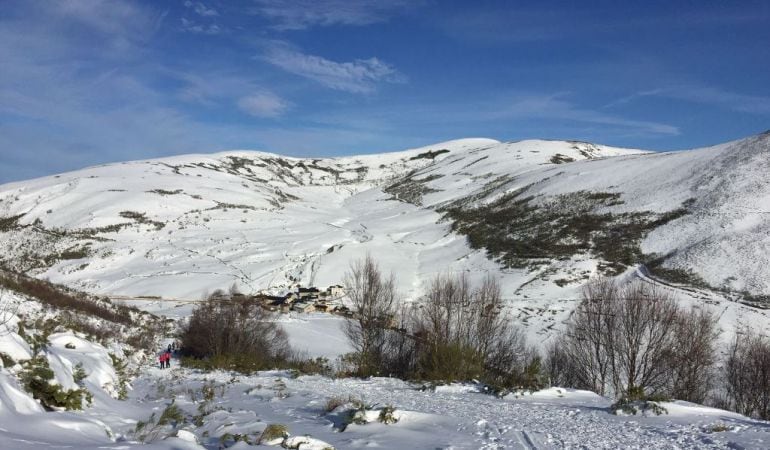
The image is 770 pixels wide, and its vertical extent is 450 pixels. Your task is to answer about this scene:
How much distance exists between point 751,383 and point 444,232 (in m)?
48.4

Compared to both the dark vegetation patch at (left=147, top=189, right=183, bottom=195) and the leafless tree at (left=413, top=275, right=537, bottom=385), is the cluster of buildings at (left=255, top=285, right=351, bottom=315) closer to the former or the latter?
the leafless tree at (left=413, top=275, right=537, bottom=385)

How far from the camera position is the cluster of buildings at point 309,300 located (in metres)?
44.5

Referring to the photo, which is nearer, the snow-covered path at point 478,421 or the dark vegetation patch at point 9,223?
the snow-covered path at point 478,421

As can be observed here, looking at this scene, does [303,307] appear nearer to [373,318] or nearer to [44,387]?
[373,318]

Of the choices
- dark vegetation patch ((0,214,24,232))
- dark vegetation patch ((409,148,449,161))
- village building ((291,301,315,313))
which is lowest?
village building ((291,301,315,313))

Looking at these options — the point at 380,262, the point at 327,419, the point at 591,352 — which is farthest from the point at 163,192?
the point at 327,419

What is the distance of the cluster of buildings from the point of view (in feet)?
146

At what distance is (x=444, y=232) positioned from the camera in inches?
2751

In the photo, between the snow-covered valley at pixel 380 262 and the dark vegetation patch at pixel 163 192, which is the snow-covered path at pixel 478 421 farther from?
the dark vegetation patch at pixel 163 192

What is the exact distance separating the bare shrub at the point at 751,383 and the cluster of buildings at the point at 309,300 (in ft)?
92.1

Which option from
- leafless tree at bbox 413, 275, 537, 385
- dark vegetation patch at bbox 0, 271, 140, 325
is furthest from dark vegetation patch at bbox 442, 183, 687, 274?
dark vegetation patch at bbox 0, 271, 140, 325

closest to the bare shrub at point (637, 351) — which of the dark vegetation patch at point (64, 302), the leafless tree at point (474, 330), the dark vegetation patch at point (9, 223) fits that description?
the leafless tree at point (474, 330)

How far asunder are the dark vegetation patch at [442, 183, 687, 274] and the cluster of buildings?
62.2 ft

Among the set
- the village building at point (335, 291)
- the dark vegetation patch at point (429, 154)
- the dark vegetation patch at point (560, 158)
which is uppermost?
the dark vegetation patch at point (429, 154)
